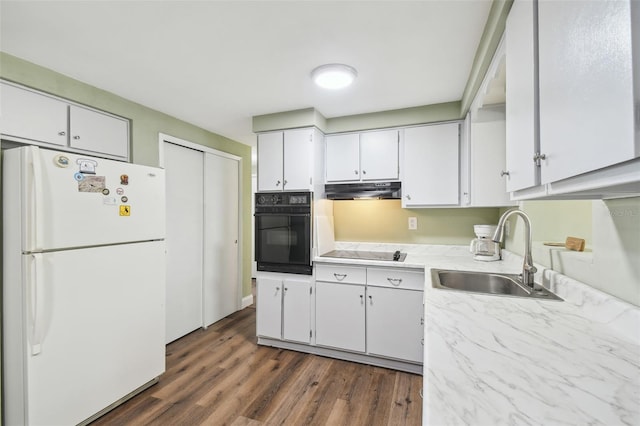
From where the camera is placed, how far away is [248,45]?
1.71m

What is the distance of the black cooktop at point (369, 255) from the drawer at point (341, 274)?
0.13 m

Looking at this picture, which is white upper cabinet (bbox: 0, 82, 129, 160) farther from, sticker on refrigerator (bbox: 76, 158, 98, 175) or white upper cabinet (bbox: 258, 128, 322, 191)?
white upper cabinet (bbox: 258, 128, 322, 191)

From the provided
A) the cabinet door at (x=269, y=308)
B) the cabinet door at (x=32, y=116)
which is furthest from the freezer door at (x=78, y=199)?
the cabinet door at (x=269, y=308)

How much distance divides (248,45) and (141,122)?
151cm

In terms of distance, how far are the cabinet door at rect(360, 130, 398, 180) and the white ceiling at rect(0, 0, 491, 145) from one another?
0.41m

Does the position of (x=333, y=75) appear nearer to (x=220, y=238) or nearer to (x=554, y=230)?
(x=554, y=230)

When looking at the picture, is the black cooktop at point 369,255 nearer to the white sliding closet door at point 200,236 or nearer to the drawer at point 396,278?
the drawer at point 396,278

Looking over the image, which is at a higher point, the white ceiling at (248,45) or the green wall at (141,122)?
the white ceiling at (248,45)

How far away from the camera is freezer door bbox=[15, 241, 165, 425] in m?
1.53

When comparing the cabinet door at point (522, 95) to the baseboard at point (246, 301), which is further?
the baseboard at point (246, 301)

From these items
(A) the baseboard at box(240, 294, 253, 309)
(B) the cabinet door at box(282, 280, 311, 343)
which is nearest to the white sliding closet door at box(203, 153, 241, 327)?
(A) the baseboard at box(240, 294, 253, 309)

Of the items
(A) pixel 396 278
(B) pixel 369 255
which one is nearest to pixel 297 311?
(B) pixel 369 255

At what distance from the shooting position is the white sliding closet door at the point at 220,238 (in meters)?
3.40

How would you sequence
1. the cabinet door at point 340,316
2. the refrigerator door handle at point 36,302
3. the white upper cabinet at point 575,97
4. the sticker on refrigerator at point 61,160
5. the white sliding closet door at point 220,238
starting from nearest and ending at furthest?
the white upper cabinet at point 575,97 < the refrigerator door handle at point 36,302 < the sticker on refrigerator at point 61,160 < the cabinet door at point 340,316 < the white sliding closet door at point 220,238
